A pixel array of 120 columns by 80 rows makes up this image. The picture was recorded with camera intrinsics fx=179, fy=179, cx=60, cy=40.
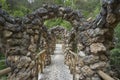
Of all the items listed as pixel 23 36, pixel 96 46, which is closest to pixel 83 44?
pixel 96 46

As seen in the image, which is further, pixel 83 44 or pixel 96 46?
pixel 83 44

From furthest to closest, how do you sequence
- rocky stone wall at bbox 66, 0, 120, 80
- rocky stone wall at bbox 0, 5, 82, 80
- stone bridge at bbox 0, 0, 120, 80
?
rocky stone wall at bbox 0, 5, 82, 80
rocky stone wall at bbox 66, 0, 120, 80
stone bridge at bbox 0, 0, 120, 80

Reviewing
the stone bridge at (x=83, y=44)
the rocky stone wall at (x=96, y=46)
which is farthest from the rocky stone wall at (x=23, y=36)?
the rocky stone wall at (x=96, y=46)

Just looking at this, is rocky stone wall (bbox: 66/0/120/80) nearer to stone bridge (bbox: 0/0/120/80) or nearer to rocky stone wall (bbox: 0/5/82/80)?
stone bridge (bbox: 0/0/120/80)

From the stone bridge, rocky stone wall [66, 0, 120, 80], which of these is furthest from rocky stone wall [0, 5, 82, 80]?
rocky stone wall [66, 0, 120, 80]

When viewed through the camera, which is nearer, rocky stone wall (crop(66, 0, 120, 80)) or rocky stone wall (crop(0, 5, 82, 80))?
rocky stone wall (crop(66, 0, 120, 80))

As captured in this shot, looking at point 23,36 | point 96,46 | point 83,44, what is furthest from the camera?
point 23,36

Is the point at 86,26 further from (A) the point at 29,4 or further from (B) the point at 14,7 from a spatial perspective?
(A) the point at 29,4

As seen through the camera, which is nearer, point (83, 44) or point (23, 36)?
point (83, 44)

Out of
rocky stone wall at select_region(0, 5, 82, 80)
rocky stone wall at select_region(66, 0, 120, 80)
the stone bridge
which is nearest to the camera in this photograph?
the stone bridge

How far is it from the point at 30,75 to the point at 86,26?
2154 mm

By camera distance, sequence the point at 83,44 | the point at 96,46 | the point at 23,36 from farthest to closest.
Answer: the point at 23,36 < the point at 83,44 < the point at 96,46

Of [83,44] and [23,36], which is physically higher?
[23,36]

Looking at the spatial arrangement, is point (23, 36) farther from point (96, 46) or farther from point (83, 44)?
point (96, 46)
